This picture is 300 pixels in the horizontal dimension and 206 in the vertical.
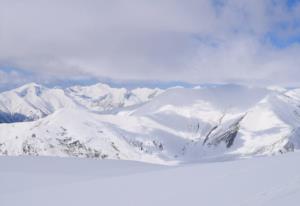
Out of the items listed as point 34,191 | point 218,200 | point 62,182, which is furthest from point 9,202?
point 218,200

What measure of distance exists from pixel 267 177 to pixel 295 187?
2279 mm

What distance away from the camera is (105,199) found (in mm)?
14391

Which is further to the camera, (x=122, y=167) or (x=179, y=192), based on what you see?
(x=122, y=167)

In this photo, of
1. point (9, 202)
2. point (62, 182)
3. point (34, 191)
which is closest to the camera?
point (9, 202)

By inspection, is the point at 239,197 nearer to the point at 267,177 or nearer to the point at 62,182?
the point at 267,177

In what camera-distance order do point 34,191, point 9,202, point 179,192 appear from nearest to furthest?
point 179,192 → point 9,202 → point 34,191

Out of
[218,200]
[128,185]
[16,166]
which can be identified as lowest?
[16,166]

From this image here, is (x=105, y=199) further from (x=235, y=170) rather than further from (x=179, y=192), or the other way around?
(x=235, y=170)

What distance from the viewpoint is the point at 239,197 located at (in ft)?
39.2

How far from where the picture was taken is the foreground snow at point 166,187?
40.1ft

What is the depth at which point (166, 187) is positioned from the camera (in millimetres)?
15164

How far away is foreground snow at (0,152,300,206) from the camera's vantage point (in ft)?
40.1

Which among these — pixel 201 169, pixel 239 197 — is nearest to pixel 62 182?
pixel 201 169

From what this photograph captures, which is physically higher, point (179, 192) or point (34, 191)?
point (179, 192)
